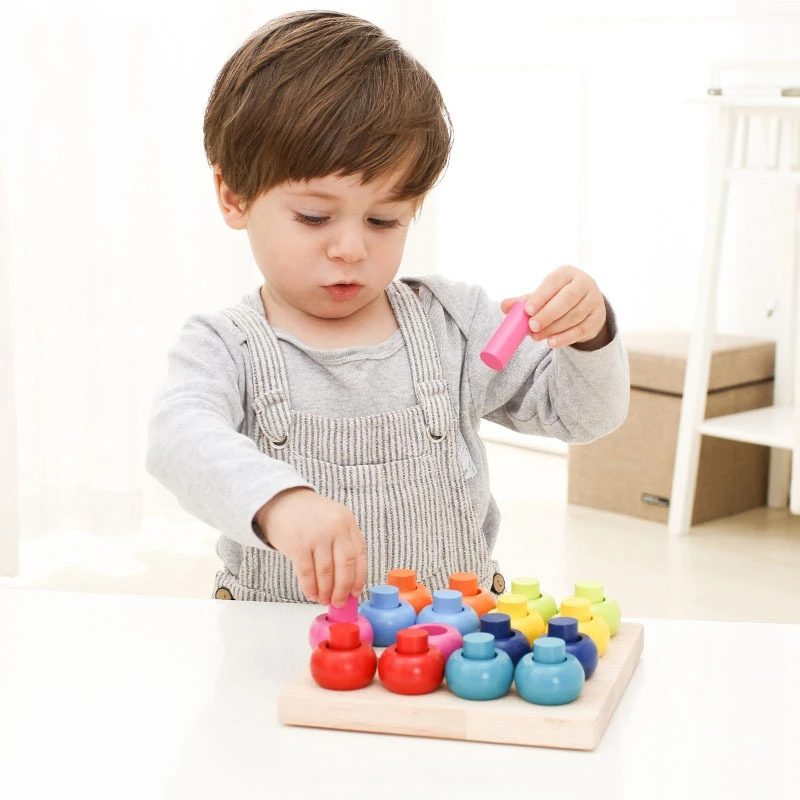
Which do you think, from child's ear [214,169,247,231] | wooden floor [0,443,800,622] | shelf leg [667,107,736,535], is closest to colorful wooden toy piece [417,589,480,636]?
child's ear [214,169,247,231]

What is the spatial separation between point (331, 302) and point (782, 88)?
1.58 m

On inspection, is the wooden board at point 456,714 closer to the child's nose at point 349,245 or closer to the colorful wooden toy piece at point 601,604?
the colorful wooden toy piece at point 601,604

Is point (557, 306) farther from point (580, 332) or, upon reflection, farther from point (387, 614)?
point (387, 614)

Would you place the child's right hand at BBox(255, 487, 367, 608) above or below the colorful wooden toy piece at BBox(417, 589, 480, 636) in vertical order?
above

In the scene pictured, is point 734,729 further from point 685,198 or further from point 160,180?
point 685,198

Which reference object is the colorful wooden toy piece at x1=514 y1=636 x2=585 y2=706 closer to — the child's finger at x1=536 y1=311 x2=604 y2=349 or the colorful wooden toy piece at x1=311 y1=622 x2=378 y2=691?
the colorful wooden toy piece at x1=311 y1=622 x2=378 y2=691

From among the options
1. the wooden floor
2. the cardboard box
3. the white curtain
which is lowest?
the wooden floor

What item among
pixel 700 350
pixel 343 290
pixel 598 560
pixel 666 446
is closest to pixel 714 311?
pixel 700 350

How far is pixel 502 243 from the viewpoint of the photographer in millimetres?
3176

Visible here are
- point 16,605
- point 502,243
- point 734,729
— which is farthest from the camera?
point 502,243

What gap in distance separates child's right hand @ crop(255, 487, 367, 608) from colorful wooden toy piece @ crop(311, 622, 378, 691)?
0.02m

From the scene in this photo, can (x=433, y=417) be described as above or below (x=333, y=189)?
below

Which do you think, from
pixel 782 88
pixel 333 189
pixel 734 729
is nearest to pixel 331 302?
pixel 333 189

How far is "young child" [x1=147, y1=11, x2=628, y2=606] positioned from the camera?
789mm
